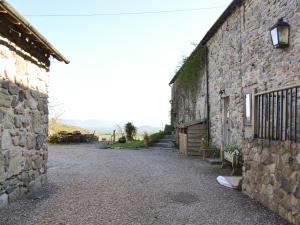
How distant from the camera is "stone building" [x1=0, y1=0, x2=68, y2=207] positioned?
16.4ft

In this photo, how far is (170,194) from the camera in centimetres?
599

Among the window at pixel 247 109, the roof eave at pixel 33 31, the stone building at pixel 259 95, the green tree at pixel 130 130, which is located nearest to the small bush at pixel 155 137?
the green tree at pixel 130 130

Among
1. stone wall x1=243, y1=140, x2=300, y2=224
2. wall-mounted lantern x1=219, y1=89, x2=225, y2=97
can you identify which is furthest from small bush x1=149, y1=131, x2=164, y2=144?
stone wall x1=243, y1=140, x2=300, y2=224

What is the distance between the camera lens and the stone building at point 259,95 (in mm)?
4617

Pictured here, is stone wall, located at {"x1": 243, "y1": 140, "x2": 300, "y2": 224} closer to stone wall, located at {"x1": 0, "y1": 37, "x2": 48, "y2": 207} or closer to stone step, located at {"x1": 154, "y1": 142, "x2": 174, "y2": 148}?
stone wall, located at {"x1": 0, "y1": 37, "x2": 48, "y2": 207}

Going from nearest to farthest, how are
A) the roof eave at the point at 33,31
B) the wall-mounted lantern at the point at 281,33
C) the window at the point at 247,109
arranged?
the roof eave at the point at 33,31 → the wall-mounted lantern at the point at 281,33 → the window at the point at 247,109

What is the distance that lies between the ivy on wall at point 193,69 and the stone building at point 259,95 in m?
0.46

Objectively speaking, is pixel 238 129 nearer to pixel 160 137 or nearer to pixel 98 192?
pixel 98 192

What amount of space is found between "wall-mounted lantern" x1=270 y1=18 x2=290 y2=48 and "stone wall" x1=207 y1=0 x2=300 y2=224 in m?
0.10

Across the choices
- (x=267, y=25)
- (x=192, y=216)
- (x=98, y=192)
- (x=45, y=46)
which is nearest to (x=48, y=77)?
(x=45, y=46)

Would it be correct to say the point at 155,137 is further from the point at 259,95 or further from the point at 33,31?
the point at 33,31

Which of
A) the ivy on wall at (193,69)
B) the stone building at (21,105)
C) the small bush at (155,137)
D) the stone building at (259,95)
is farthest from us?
the small bush at (155,137)

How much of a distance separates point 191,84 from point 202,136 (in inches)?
146

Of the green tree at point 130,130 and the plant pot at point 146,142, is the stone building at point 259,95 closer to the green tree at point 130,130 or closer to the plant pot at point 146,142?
the plant pot at point 146,142
